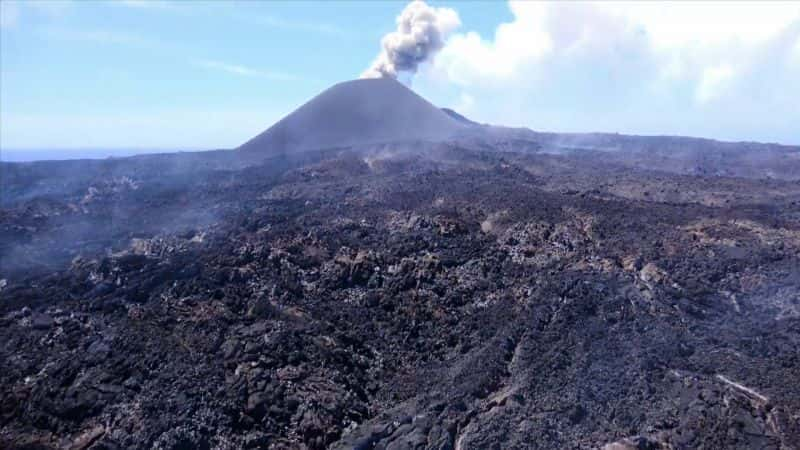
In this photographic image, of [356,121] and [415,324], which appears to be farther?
[356,121]

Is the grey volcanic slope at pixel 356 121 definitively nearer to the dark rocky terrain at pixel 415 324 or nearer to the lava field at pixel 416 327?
the dark rocky terrain at pixel 415 324

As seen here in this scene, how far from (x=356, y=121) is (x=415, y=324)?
4358cm

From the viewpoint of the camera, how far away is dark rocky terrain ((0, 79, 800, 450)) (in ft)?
41.2

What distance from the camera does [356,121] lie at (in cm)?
5819

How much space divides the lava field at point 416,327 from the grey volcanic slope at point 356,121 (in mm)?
29134

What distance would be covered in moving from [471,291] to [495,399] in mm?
5503

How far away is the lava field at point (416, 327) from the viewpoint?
1253cm

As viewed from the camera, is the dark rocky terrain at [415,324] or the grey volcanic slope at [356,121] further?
the grey volcanic slope at [356,121]

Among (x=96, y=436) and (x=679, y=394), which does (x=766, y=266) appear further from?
(x=96, y=436)

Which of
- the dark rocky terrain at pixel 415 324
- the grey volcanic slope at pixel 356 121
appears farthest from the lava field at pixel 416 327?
the grey volcanic slope at pixel 356 121

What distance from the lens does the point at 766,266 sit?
17.6m

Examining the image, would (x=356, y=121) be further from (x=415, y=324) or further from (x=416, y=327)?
(x=416, y=327)

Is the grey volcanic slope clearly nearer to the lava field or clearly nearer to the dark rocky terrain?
the dark rocky terrain

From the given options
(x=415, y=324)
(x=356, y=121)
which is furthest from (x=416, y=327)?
(x=356, y=121)
